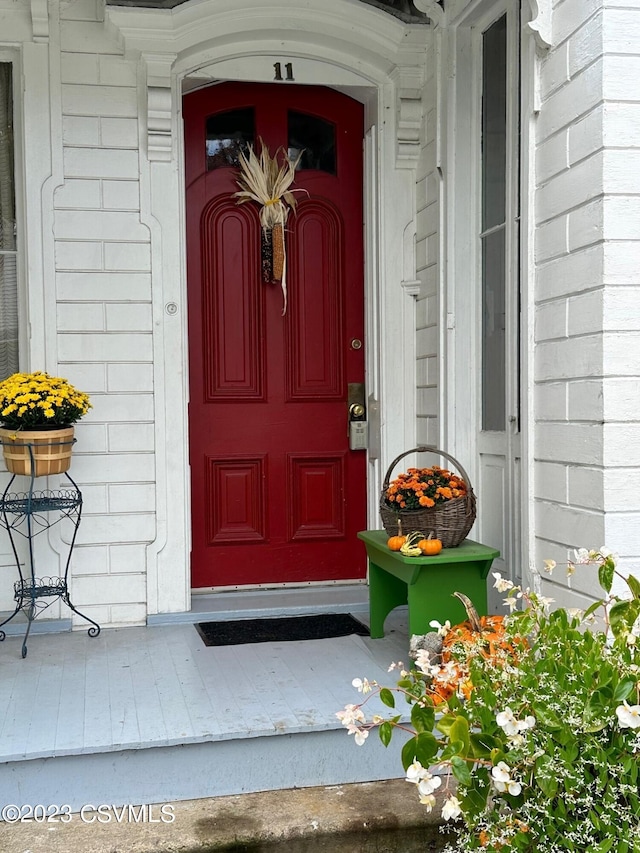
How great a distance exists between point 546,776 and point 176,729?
1640 mm

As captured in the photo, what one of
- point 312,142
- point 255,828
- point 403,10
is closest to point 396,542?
point 255,828

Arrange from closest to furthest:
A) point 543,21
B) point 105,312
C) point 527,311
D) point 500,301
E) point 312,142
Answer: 1. point 543,21
2. point 527,311
3. point 500,301
4. point 105,312
5. point 312,142

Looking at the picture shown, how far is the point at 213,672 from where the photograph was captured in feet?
11.1

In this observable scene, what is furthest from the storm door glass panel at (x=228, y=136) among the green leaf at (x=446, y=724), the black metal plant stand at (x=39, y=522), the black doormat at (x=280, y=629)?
the green leaf at (x=446, y=724)

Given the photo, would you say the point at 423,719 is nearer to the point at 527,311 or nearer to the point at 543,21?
the point at 527,311

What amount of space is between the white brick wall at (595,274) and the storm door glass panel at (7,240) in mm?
2453

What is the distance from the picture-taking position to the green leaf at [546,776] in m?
1.44

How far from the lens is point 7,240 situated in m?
4.13

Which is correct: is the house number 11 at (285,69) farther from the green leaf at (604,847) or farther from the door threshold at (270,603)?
the green leaf at (604,847)

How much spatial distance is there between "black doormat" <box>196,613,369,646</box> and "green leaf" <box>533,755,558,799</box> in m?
2.43

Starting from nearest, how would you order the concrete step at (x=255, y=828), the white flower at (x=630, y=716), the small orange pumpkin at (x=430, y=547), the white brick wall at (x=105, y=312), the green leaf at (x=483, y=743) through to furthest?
the white flower at (x=630, y=716), the green leaf at (x=483, y=743), the concrete step at (x=255, y=828), the small orange pumpkin at (x=430, y=547), the white brick wall at (x=105, y=312)

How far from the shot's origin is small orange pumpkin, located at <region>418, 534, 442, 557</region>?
10.8ft

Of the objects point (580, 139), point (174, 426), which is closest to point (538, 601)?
point (580, 139)

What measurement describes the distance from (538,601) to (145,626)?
106 inches
